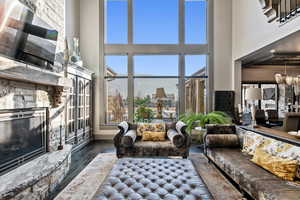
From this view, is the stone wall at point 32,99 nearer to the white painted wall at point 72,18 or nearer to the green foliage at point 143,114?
the white painted wall at point 72,18

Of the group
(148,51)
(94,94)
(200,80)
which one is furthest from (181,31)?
(94,94)

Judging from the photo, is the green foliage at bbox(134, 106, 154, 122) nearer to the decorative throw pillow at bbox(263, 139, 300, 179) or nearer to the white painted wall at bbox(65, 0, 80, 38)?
the white painted wall at bbox(65, 0, 80, 38)

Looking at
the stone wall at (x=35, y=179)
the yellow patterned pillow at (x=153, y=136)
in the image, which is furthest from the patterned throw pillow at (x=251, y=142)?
the stone wall at (x=35, y=179)

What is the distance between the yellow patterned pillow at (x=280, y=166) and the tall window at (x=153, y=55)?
409 centimetres

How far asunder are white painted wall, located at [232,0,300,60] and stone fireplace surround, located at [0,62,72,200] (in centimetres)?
405

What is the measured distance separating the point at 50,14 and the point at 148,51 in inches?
135

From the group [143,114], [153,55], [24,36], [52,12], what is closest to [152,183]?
[24,36]

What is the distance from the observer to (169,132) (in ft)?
14.2

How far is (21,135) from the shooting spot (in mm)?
2973

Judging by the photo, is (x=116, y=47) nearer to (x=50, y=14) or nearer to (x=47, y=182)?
(x=50, y=14)

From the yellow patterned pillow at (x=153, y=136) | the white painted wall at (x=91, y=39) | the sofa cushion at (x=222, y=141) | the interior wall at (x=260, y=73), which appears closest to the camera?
the sofa cushion at (x=222, y=141)

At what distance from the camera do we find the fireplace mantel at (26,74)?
2329 mm

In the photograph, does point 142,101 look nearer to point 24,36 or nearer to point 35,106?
point 35,106

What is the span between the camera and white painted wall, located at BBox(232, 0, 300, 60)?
4021 millimetres
